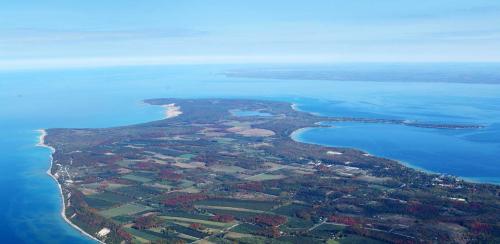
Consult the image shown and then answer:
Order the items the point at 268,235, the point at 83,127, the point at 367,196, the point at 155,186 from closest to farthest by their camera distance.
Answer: the point at 268,235 < the point at 367,196 < the point at 155,186 < the point at 83,127

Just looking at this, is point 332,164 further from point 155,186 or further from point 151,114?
point 151,114

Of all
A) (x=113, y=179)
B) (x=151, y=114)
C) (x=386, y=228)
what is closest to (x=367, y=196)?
(x=386, y=228)

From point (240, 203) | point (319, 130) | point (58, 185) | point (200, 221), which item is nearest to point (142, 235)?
point (200, 221)

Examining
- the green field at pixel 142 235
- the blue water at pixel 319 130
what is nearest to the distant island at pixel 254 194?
the green field at pixel 142 235

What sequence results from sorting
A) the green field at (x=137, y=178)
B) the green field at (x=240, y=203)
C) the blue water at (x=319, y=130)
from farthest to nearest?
the green field at (x=137, y=178)
the blue water at (x=319, y=130)
the green field at (x=240, y=203)

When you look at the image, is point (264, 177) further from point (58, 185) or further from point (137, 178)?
point (58, 185)

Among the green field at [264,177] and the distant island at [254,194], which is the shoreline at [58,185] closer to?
the distant island at [254,194]
